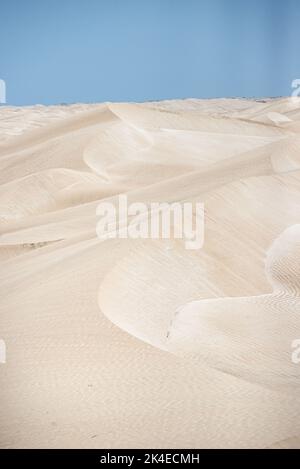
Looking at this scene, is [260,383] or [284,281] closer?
[260,383]

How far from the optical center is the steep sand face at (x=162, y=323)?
5.88m

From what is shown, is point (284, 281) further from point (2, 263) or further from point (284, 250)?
point (2, 263)

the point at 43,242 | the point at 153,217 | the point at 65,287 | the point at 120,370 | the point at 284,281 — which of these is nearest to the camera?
the point at 120,370

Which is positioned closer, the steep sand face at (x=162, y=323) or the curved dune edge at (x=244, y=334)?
the steep sand face at (x=162, y=323)

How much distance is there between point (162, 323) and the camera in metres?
8.92

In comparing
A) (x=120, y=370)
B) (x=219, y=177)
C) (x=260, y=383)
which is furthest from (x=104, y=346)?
(x=219, y=177)

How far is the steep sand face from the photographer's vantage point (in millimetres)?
5875

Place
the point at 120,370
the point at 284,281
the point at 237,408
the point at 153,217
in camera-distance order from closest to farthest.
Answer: the point at 237,408 < the point at 120,370 < the point at 284,281 < the point at 153,217

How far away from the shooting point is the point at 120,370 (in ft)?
22.2

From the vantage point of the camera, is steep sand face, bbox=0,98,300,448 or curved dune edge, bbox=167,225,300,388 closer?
steep sand face, bbox=0,98,300,448

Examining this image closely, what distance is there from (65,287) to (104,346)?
224cm

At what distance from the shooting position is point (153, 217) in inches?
528
